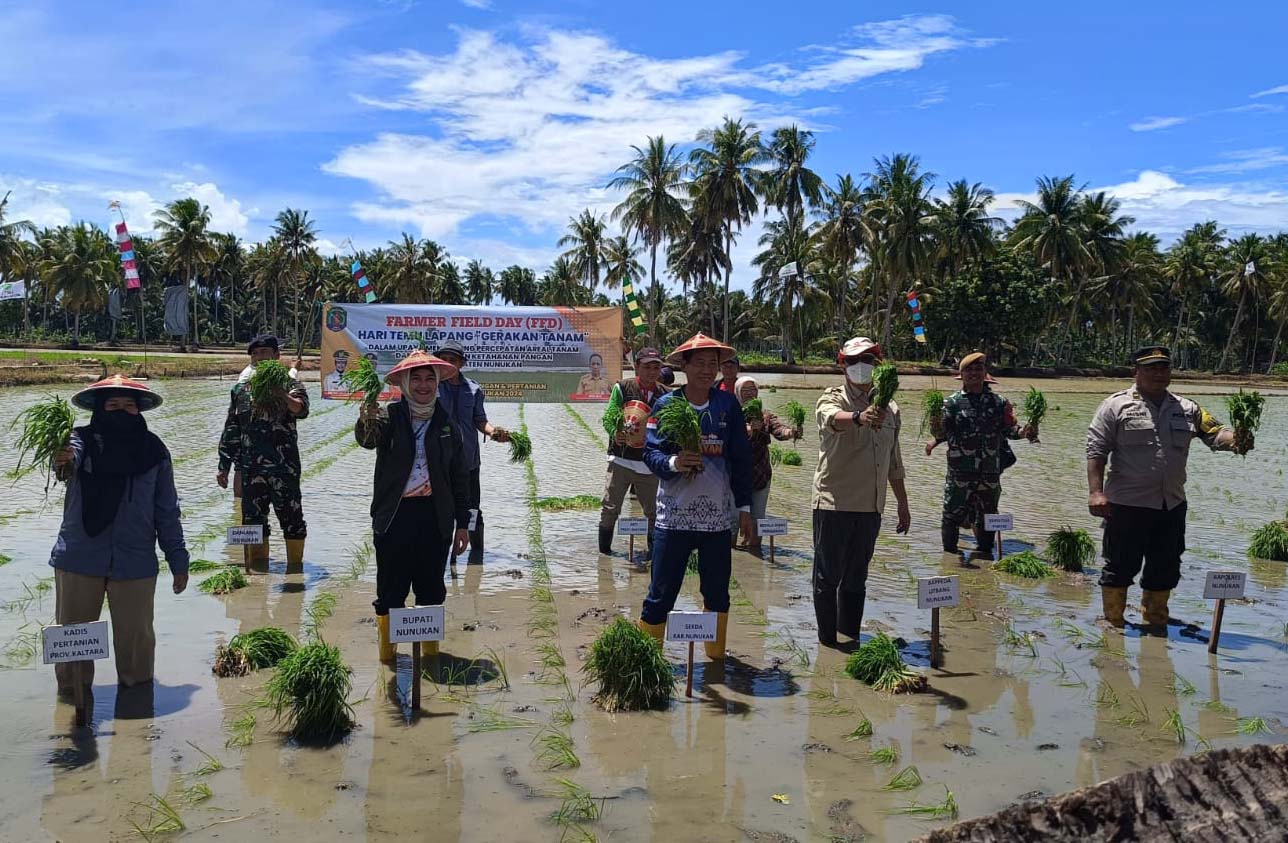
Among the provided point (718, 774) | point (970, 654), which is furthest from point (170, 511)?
point (970, 654)

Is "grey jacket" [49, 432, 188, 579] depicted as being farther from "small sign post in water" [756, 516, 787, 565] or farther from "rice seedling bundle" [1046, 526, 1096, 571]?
"rice seedling bundle" [1046, 526, 1096, 571]

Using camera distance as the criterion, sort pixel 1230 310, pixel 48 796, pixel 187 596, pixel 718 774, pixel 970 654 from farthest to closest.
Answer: pixel 1230 310, pixel 187 596, pixel 970 654, pixel 718 774, pixel 48 796

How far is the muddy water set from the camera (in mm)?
3865

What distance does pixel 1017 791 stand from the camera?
161 inches

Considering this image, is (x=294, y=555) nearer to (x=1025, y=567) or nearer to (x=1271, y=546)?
(x=1025, y=567)

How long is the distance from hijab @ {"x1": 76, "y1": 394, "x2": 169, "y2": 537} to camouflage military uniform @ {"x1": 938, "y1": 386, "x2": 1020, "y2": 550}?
6723 millimetres

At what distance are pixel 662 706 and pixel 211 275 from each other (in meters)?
97.5

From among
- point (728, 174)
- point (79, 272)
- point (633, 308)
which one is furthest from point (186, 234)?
point (633, 308)

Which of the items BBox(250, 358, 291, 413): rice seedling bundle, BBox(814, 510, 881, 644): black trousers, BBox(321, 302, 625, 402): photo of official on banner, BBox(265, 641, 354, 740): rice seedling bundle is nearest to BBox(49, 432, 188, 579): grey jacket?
BBox(265, 641, 354, 740): rice seedling bundle

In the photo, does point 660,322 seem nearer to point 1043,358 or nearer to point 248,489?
point 1043,358

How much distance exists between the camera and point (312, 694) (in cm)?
448

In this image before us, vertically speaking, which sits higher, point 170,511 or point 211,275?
point 211,275

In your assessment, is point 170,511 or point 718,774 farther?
point 170,511

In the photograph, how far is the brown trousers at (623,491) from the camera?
846 centimetres
